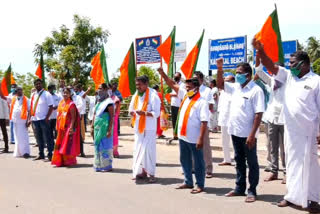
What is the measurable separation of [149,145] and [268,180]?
2.33m

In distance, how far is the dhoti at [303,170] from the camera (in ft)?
18.4

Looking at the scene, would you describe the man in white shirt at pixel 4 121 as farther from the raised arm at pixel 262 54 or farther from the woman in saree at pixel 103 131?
the raised arm at pixel 262 54

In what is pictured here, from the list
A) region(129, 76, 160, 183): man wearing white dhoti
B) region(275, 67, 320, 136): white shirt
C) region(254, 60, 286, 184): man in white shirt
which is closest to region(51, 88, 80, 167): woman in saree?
region(129, 76, 160, 183): man wearing white dhoti

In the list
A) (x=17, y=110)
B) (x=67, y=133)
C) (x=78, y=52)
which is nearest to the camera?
(x=67, y=133)

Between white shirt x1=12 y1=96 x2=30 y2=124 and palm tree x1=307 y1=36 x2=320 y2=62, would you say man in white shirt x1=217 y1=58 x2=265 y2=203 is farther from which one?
palm tree x1=307 y1=36 x2=320 y2=62

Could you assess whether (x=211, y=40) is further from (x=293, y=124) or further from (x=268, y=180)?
(x=293, y=124)

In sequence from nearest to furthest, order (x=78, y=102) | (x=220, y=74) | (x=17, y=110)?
(x=220, y=74)
(x=17, y=110)
(x=78, y=102)

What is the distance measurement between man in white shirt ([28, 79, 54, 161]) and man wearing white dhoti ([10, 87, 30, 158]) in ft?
3.07

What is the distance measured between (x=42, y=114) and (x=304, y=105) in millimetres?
7355

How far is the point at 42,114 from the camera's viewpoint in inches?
432

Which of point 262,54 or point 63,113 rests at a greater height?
point 262,54

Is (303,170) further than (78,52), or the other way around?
(78,52)

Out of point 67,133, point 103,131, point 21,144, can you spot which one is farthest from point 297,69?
point 21,144

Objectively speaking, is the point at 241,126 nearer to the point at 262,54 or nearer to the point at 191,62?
the point at 262,54
